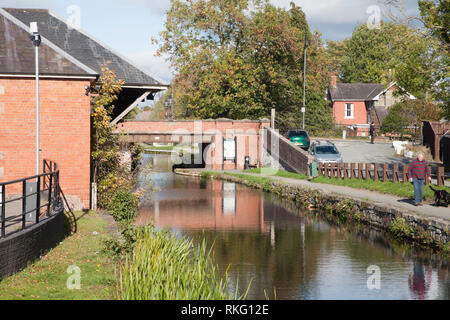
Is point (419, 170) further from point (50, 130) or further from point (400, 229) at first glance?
point (50, 130)

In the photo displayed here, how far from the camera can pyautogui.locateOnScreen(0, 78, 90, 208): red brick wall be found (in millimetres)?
18703

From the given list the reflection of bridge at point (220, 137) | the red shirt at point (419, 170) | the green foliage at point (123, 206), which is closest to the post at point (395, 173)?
the red shirt at point (419, 170)

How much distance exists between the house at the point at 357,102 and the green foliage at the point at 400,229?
181 feet

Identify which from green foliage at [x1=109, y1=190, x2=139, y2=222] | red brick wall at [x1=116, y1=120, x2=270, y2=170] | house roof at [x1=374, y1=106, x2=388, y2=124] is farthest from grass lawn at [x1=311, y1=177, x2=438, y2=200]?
house roof at [x1=374, y1=106, x2=388, y2=124]

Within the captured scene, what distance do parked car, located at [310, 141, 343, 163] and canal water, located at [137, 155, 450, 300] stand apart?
8962mm

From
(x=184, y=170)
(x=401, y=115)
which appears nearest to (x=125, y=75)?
(x=184, y=170)

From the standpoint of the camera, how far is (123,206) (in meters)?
20.2

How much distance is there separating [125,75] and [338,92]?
57.7 metres

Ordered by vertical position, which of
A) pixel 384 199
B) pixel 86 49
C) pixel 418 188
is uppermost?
pixel 86 49

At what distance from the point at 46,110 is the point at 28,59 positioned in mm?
1743

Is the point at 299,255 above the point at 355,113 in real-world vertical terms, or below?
below

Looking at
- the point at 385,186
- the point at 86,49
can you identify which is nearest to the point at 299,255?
the point at 385,186

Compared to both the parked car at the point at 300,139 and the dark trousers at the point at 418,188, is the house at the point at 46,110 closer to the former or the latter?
the dark trousers at the point at 418,188
